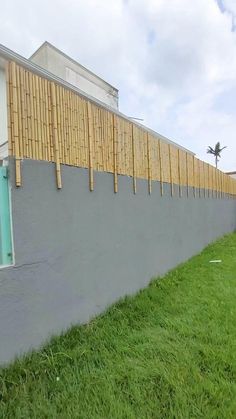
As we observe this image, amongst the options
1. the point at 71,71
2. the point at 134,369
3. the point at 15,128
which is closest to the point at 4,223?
the point at 15,128

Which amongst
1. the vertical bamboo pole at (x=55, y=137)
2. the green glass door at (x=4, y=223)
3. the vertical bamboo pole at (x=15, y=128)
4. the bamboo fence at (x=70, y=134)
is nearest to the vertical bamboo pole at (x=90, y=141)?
the bamboo fence at (x=70, y=134)

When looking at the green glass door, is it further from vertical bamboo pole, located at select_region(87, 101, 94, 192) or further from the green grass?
vertical bamboo pole, located at select_region(87, 101, 94, 192)

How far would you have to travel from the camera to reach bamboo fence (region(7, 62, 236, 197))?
2.77 m

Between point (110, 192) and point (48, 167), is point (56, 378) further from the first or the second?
point (110, 192)

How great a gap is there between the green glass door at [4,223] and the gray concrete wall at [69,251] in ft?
0.18

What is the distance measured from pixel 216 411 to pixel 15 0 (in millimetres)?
6696

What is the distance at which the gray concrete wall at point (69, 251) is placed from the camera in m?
2.72

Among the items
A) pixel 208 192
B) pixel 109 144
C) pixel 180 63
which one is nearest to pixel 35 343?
pixel 109 144

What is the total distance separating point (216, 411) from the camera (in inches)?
89.0

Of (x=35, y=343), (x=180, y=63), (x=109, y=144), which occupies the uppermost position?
(x=180, y=63)

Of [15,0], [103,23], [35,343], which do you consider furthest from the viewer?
[103,23]

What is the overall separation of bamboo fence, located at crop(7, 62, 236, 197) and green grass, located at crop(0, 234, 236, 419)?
147cm

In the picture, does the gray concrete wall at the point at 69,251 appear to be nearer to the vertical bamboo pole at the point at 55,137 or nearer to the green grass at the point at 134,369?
the vertical bamboo pole at the point at 55,137

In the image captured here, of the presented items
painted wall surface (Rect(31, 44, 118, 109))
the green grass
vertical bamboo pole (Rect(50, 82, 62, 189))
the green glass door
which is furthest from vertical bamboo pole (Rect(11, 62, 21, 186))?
painted wall surface (Rect(31, 44, 118, 109))
